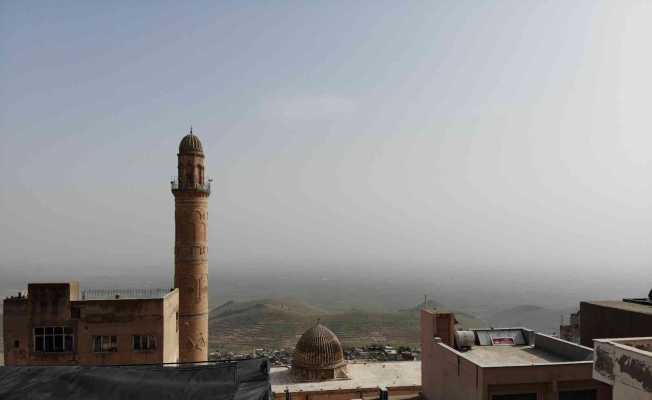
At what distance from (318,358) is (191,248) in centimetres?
1174

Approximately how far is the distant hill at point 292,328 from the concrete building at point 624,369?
2042 inches

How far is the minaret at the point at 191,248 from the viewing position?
32.2m

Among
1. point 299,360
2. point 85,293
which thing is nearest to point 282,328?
point 299,360

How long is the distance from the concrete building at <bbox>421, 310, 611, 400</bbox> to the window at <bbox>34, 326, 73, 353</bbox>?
1854 cm

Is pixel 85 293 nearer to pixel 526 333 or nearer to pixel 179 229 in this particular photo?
pixel 179 229

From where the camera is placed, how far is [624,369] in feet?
38.3

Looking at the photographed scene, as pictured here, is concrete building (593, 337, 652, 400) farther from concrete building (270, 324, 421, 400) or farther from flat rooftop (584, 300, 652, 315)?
concrete building (270, 324, 421, 400)

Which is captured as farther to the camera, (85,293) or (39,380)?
(85,293)

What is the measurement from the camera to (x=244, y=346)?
64.5 meters

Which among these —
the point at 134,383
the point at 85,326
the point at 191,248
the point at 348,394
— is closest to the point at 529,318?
the point at 348,394

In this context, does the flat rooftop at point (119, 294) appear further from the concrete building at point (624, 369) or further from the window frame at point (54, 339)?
the concrete building at point (624, 369)

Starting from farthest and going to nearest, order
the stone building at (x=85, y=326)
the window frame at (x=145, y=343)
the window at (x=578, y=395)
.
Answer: the window frame at (x=145, y=343)
the stone building at (x=85, y=326)
the window at (x=578, y=395)

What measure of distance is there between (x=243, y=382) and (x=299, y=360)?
23.4 metres

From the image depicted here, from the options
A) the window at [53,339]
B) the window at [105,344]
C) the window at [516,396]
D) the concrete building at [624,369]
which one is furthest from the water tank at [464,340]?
the window at [53,339]
